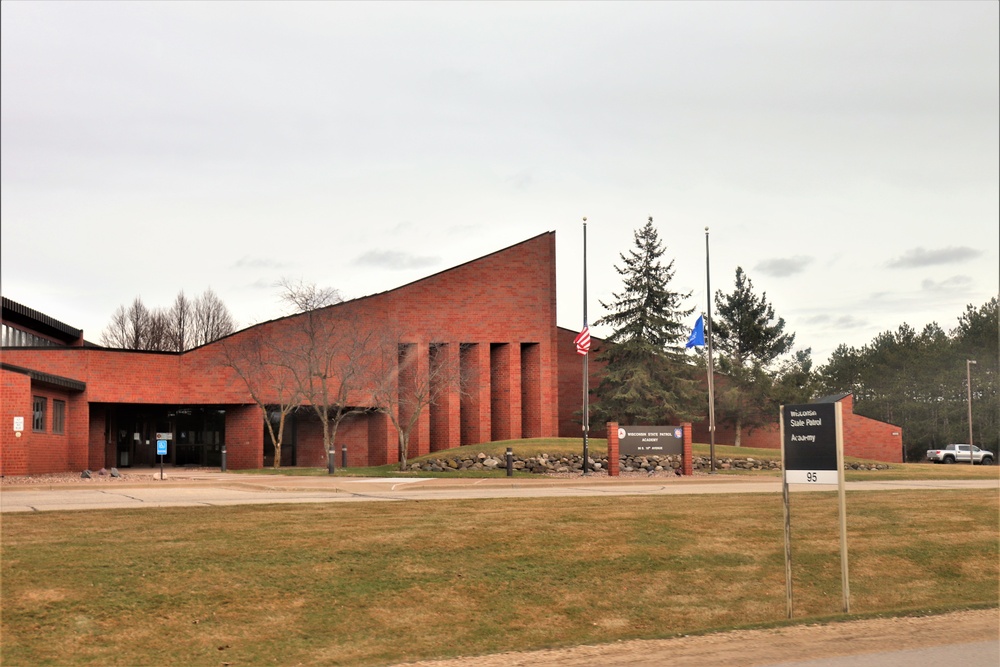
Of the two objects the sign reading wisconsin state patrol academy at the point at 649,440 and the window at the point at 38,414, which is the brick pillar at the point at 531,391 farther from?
the window at the point at 38,414

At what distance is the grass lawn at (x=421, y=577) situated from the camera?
1012cm

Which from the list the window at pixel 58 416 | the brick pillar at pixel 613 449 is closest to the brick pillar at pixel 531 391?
the brick pillar at pixel 613 449

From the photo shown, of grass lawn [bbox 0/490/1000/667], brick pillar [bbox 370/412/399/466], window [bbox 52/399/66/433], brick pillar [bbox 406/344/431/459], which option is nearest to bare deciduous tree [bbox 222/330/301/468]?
brick pillar [bbox 370/412/399/466]

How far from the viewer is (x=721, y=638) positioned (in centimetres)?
1001

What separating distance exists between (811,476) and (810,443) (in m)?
0.36

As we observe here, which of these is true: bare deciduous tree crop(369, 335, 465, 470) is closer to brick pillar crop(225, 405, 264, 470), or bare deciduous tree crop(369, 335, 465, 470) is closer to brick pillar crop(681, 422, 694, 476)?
brick pillar crop(225, 405, 264, 470)

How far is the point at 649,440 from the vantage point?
3391 cm

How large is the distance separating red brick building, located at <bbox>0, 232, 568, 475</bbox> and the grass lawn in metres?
26.5

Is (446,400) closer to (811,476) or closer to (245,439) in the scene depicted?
(245,439)

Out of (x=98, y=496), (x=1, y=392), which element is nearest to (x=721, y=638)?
(x=98, y=496)

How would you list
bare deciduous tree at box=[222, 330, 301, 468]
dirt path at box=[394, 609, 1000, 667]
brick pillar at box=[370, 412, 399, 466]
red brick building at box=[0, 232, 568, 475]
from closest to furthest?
dirt path at box=[394, 609, 1000, 667] < red brick building at box=[0, 232, 568, 475] < bare deciduous tree at box=[222, 330, 301, 468] < brick pillar at box=[370, 412, 399, 466]

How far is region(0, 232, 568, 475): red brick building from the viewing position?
135 feet

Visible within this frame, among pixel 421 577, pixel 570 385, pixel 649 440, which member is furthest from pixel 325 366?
pixel 421 577

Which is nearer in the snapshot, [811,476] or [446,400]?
[811,476]
